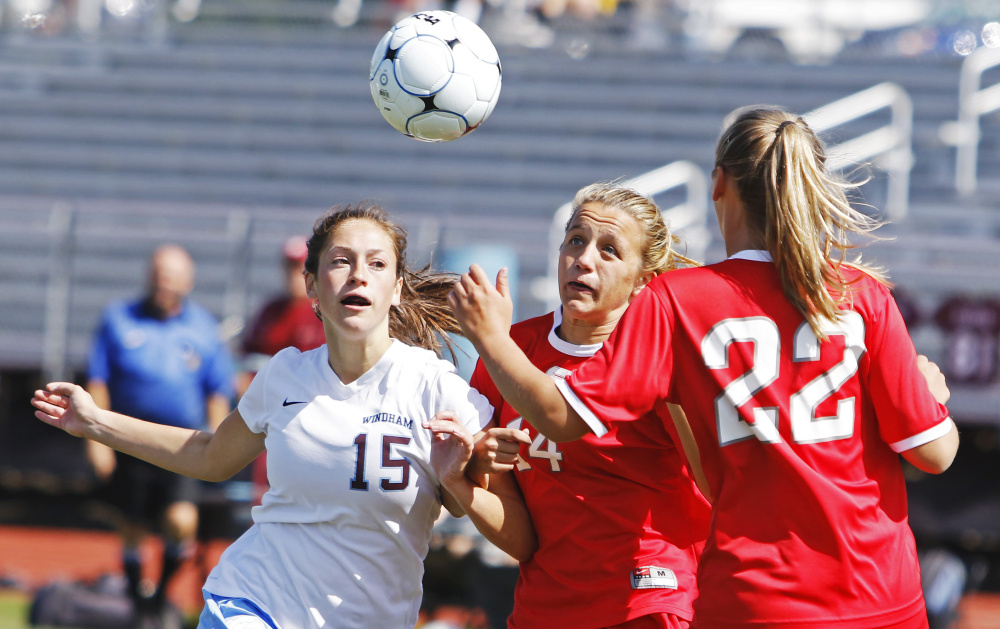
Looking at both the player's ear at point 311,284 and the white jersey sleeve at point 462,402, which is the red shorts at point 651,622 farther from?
the player's ear at point 311,284

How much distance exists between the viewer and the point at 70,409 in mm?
3236

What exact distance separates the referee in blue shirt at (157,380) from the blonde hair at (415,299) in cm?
386

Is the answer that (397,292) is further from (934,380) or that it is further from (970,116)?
(970,116)

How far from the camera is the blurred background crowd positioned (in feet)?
28.3

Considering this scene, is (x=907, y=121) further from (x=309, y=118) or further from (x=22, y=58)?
(x=22, y=58)

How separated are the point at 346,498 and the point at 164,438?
0.64m

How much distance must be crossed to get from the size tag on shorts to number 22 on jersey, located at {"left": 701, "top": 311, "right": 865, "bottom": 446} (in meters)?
0.50

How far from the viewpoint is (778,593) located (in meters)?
2.42

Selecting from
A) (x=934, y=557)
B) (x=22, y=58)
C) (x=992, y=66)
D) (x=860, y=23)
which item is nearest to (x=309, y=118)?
(x=22, y=58)

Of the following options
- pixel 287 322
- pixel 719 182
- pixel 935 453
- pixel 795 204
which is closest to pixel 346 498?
pixel 719 182

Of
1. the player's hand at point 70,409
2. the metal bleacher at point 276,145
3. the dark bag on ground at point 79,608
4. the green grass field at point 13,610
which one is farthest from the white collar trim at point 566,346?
the metal bleacher at point 276,145

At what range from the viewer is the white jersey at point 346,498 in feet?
9.55

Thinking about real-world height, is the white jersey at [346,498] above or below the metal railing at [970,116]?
below

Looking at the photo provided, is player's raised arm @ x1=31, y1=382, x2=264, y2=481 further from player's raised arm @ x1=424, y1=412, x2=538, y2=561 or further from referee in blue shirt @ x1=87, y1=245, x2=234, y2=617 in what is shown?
referee in blue shirt @ x1=87, y1=245, x2=234, y2=617
